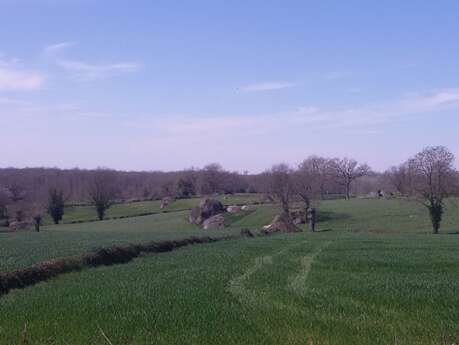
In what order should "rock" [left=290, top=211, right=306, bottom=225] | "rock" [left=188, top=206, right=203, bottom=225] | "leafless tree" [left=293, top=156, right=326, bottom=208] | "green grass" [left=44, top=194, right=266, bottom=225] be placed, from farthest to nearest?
"green grass" [left=44, top=194, right=266, bottom=225], "rock" [left=188, top=206, right=203, bottom=225], "leafless tree" [left=293, top=156, right=326, bottom=208], "rock" [left=290, top=211, right=306, bottom=225]

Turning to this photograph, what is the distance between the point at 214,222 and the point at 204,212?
6188 mm

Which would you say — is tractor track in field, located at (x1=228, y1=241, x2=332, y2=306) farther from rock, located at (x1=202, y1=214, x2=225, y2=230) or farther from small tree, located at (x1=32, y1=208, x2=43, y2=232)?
small tree, located at (x1=32, y1=208, x2=43, y2=232)

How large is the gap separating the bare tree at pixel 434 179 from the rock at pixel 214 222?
26.0 meters

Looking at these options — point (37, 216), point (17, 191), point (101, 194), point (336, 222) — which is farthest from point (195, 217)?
point (17, 191)

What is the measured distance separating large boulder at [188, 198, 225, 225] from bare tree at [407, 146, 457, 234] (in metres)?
31.0

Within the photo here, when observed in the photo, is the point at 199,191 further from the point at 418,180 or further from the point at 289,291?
the point at 289,291

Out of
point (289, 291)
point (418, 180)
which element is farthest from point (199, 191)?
point (289, 291)

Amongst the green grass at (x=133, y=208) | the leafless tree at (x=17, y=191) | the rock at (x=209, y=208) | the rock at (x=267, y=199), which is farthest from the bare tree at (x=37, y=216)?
the rock at (x=267, y=199)

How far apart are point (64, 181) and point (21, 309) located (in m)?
178

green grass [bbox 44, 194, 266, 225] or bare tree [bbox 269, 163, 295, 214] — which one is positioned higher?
bare tree [bbox 269, 163, 295, 214]

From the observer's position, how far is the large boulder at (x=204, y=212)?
290ft

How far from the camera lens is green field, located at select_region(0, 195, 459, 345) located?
508 inches

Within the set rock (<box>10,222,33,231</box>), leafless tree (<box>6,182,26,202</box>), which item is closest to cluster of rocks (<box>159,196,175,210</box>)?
rock (<box>10,222,33,231</box>)

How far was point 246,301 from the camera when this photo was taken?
1677cm
